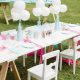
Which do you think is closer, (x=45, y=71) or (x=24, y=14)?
(x=45, y=71)

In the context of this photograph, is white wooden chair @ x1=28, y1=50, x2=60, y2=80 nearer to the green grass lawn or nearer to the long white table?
the long white table

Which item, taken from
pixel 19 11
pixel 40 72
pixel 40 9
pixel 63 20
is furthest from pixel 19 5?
pixel 63 20

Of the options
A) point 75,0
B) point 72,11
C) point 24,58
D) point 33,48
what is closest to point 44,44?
point 33,48

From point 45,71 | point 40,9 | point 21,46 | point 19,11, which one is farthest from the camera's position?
point 40,9

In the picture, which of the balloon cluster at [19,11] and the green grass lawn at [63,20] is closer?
the balloon cluster at [19,11]

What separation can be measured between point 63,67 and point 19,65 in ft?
3.06

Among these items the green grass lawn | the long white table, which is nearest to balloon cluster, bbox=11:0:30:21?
the long white table

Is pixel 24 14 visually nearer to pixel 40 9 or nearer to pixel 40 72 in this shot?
pixel 40 9

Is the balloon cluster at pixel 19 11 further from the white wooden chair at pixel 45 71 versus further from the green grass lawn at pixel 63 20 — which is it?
the green grass lawn at pixel 63 20

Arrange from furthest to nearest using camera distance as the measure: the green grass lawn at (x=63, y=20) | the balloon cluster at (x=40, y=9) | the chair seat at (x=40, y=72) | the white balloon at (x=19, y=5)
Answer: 1. the green grass lawn at (x=63, y=20)
2. the balloon cluster at (x=40, y=9)
3. the white balloon at (x=19, y=5)
4. the chair seat at (x=40, y=72)

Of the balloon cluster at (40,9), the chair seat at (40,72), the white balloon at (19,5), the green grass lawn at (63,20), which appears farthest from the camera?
the green grass lawn at (63,20)

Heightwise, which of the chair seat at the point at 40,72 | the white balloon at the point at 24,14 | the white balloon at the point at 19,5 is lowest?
the chair seat at the point at 40,72

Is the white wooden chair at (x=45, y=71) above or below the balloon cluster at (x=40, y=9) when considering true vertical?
below

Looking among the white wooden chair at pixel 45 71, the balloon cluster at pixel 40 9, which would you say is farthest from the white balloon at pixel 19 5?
the white wooden chair at pixel 45 71
